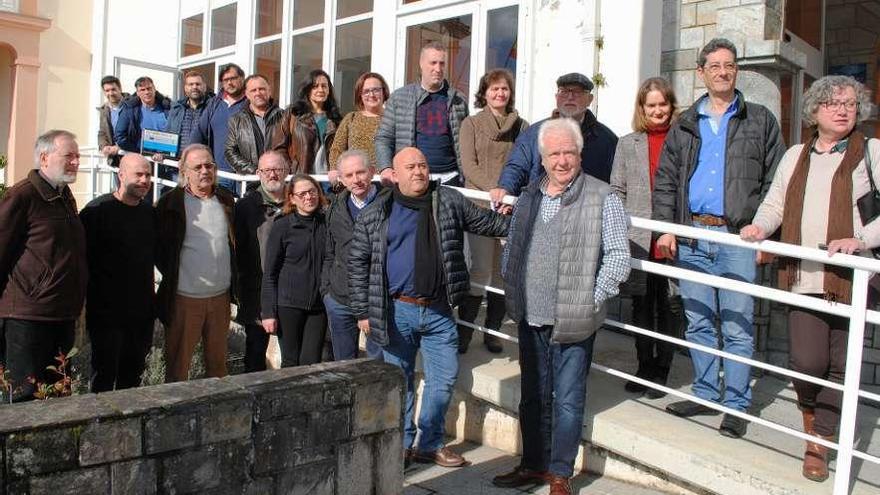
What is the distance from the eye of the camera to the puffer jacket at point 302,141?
5.94m

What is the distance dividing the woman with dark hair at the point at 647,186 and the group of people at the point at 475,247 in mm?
12

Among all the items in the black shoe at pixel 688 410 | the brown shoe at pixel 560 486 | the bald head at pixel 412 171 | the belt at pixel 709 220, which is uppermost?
the bald head at pixel 412 171

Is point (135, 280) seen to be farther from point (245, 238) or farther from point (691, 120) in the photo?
point (691, 120)

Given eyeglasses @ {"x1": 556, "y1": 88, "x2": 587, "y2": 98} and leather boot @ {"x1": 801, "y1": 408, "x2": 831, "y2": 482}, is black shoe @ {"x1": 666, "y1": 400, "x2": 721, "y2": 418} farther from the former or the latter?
eyeglasses @ {"x1": 556, "y1": 88, "x2": 587, "y2": 98}

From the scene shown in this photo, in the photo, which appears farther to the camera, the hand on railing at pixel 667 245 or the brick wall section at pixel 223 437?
the hand on railing at pixel 667 245

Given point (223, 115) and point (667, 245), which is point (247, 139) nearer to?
point (223, 115)

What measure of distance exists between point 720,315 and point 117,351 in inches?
125

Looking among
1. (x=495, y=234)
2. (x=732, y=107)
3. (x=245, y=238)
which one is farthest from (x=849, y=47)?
(x=245, y=238)

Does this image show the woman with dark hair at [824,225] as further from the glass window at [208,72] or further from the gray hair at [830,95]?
the glass window at [208,72]

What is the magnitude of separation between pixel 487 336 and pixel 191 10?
8.84m

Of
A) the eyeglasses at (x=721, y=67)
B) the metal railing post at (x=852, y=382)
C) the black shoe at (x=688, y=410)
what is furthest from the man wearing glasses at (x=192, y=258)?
the metal railing post at (x=852, y=382)

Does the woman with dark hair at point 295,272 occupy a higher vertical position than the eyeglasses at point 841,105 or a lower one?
lower

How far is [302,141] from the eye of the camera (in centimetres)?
595

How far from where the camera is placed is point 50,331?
3957 mm
